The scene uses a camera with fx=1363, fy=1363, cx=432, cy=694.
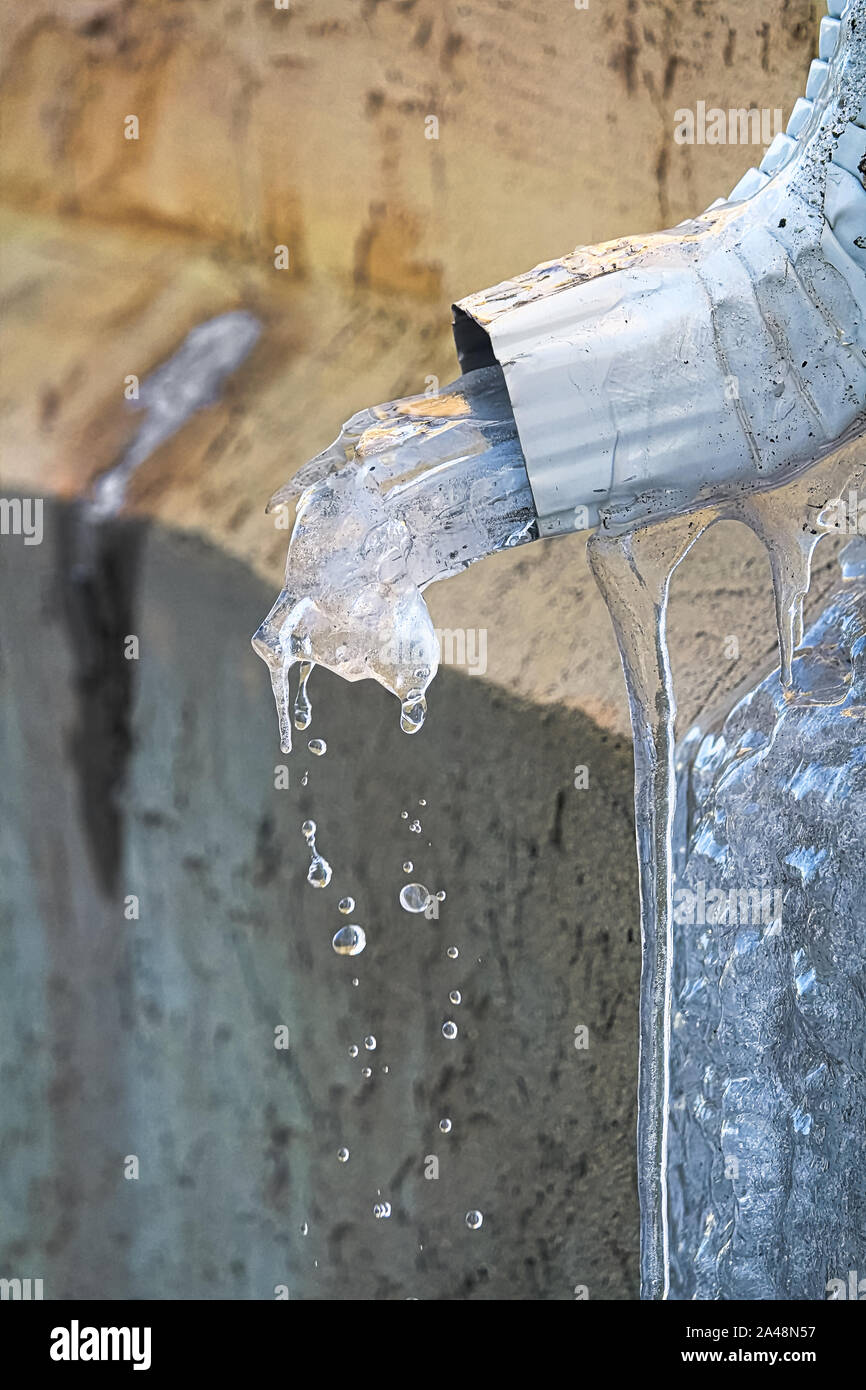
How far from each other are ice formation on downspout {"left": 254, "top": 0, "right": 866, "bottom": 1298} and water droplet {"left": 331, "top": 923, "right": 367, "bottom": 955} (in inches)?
19.2

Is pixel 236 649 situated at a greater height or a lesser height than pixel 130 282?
lesser

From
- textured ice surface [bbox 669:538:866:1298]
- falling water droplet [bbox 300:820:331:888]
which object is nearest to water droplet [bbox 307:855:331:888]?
falling water droplet [bbox 300:820:331:888]

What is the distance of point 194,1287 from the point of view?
1.14 m

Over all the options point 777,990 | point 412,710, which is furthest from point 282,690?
point 777,990

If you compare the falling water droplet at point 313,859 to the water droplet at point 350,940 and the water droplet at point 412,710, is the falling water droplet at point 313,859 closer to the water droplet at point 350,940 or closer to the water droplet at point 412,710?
the water droplet at point 350,940

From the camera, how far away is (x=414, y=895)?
116 centimetres

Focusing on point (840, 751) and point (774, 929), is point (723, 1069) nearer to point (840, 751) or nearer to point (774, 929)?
point (774, 929)

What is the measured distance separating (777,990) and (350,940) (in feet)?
1.27

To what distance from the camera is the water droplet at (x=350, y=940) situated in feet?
3.76

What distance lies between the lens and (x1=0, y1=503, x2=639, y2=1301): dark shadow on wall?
43.6 inches

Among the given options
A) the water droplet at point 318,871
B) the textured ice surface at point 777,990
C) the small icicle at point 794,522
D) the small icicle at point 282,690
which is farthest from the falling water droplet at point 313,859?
the small icicle at point 794,522

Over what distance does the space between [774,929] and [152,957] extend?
1.67 ft

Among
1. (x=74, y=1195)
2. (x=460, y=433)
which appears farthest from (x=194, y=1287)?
(x=460, y=433)

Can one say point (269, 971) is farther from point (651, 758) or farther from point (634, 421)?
point (634, 421)
